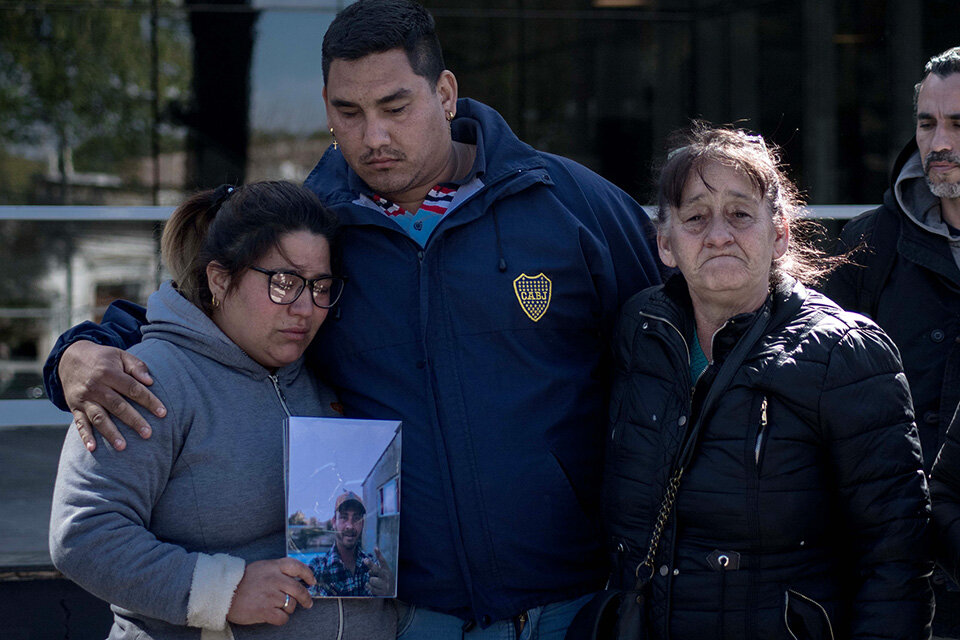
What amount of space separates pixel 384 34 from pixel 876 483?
1461mm

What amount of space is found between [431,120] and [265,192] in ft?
1.51

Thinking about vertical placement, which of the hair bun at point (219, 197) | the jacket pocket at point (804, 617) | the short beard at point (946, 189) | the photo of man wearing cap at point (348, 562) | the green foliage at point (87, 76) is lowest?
the jacket pocket at point (804, 617)

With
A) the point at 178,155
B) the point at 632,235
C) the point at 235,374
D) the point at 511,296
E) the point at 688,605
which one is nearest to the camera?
the point at 688,605

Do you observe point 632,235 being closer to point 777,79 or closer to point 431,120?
point 431,120

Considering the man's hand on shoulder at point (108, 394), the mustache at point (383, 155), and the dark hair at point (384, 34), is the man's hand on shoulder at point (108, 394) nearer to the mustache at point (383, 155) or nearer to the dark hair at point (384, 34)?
the mustache at point (383, 155)

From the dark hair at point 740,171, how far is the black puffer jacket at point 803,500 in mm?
294

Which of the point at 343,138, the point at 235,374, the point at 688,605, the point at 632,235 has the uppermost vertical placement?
the point at 343,138

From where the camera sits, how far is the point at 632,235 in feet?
8.62

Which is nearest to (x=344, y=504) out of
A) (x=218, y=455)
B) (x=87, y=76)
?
(x=218, y=455)

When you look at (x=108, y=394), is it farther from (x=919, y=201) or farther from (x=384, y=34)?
(x=919, y=201)

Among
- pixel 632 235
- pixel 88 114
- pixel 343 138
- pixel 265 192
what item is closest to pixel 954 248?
pixel 632 235

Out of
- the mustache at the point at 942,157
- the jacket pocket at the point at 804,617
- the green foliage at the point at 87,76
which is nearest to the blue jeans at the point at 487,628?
the jacket pocket at the point at 804,617

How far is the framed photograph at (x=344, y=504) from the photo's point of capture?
2.06 m

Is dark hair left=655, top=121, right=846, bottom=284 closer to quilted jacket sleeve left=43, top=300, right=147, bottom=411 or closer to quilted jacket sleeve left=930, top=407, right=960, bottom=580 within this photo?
quilted jacket sleeve left=930, top=407, right=960, bottom=580
